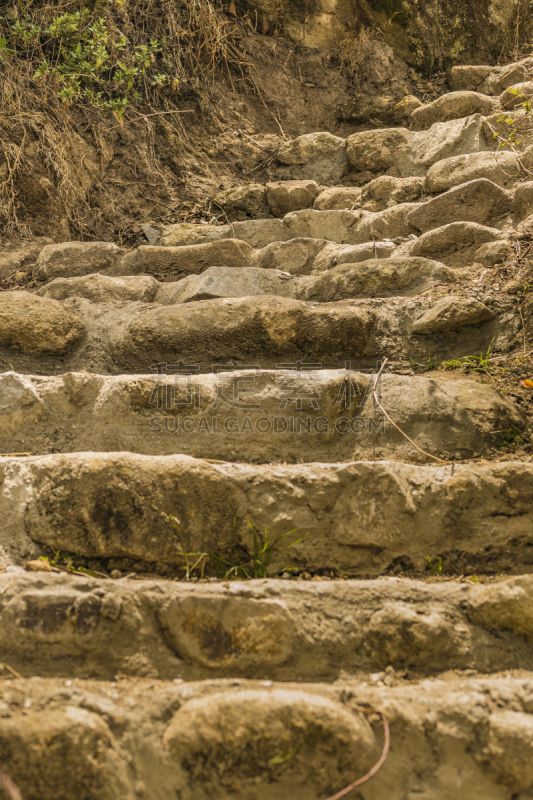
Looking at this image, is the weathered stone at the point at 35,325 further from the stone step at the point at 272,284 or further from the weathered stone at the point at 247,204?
the weathered stone at the point at 247,204

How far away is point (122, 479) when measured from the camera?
145 centimetres

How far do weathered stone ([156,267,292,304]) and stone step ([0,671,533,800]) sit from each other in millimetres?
1721

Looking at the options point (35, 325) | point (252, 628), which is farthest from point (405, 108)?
point (252, 628)

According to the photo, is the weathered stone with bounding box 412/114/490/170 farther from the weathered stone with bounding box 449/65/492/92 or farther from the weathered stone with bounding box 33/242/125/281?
the weathered stone with bounding box 33/242/125/281

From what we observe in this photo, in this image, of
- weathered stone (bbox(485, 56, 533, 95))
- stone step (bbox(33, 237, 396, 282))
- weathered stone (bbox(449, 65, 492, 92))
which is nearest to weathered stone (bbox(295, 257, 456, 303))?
stone step (bbox(33, 237, 396, 282))

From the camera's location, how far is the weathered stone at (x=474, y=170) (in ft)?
9.53

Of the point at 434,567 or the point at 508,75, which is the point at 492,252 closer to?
the point at 434,567

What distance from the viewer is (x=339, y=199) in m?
3.54

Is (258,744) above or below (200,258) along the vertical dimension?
below

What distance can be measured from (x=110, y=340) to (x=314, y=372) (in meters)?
0.88

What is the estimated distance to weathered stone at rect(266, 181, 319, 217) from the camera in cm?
363

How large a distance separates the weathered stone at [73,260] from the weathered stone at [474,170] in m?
1.82

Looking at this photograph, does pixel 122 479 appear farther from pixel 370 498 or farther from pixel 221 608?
pixel 370 498

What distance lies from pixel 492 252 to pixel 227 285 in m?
1.14
